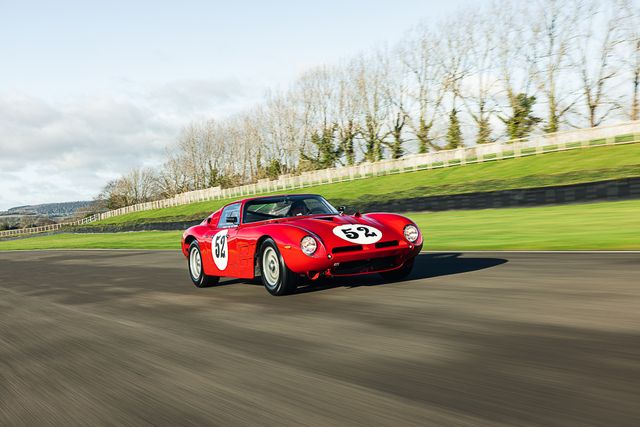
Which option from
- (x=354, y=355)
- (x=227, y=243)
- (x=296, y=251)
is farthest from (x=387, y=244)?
(x=354, y=355)

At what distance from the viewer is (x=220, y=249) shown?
356 inches

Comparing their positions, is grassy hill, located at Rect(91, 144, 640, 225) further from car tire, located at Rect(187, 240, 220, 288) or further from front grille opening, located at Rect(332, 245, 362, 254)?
front grille opening, located at Rect(332, 245, 362, 254)

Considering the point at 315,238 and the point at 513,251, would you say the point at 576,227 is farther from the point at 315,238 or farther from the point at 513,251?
the point at 315,238

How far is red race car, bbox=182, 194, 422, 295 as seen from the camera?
23.9 feet

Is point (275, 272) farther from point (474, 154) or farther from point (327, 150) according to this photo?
point (327, 150)

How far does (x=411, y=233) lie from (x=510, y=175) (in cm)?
2682

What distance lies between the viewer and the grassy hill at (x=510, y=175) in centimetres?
2584

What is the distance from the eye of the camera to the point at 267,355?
4629 mm

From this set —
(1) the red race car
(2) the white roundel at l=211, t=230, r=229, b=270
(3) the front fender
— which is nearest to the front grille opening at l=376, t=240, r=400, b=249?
(1) the red race car

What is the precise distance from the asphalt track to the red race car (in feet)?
1.00

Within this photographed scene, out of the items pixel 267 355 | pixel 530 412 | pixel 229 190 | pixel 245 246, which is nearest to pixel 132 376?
pixel 267 355

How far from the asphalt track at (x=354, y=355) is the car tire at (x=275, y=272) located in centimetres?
20

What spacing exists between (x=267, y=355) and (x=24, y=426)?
171 centimetres

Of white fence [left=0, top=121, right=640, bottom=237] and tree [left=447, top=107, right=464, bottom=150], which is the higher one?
tree [left=447, top=107, right=464, bottom=150]
